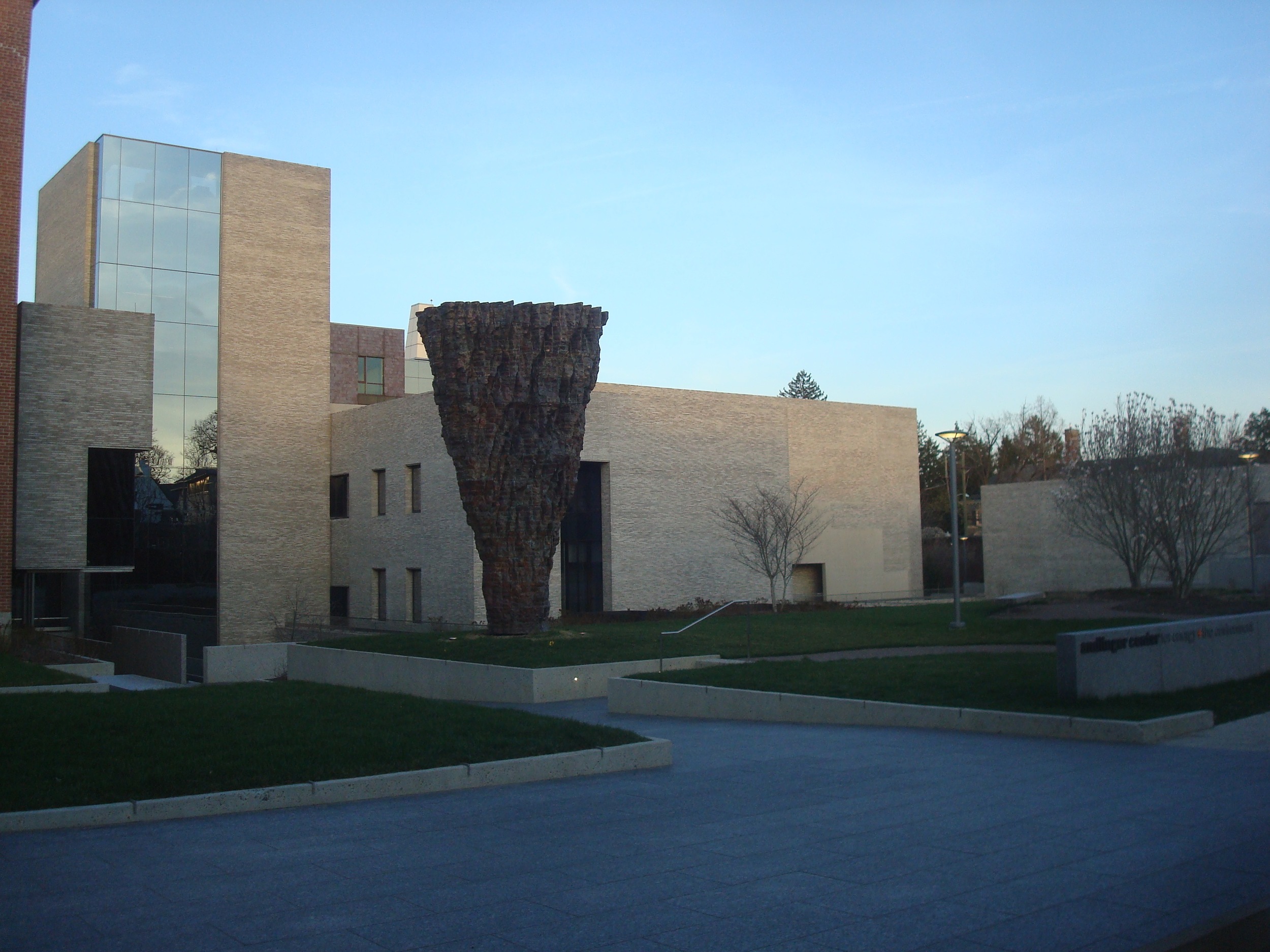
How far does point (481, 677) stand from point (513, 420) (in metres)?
6.59

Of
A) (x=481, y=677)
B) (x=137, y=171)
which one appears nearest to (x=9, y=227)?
(x=137, y=171)

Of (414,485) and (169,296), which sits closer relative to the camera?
(414,485)

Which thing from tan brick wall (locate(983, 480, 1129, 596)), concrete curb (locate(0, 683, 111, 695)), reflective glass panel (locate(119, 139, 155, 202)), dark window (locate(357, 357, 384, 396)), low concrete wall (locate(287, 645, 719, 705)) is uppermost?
reflective glass panel (locate(119, 139, 155, 202))

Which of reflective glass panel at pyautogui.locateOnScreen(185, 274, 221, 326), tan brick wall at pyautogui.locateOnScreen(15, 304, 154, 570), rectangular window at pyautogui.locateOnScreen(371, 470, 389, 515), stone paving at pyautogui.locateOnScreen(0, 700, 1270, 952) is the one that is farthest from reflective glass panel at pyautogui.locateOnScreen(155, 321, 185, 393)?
stone paving at pyautogui.locateOnScreen(0, 700, 1270, 952)

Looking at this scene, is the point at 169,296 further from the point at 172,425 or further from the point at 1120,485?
the point at 1120,485

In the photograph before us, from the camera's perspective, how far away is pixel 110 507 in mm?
32312

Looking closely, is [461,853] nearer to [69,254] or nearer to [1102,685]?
[1102,685]

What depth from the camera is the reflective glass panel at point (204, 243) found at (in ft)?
130

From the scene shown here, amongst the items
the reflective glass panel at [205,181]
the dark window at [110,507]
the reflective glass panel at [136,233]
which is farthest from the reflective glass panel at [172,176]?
the dark window at [110,507]

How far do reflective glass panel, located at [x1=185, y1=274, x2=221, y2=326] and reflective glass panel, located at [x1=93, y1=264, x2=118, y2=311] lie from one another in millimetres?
2458

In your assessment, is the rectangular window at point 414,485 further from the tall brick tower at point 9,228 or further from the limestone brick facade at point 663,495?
the tall brick tower at point 9,228

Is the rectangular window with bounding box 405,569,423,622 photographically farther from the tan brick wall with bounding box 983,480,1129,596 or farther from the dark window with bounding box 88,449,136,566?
the tan brick wall with bounding box 983,480,1129,596

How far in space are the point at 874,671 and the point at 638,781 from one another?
738 centimetres

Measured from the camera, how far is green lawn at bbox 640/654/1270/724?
495 inches
